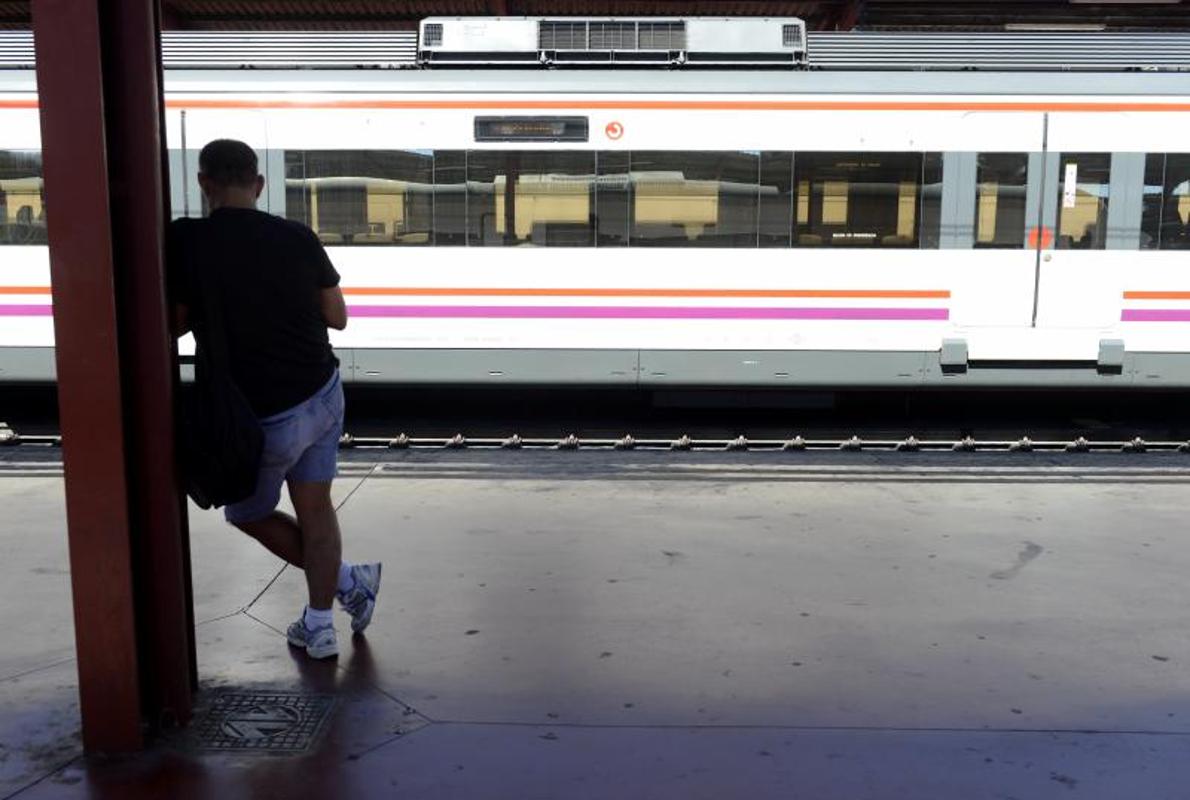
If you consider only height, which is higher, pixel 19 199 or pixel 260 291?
pixel 19 199

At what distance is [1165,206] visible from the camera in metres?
8.45

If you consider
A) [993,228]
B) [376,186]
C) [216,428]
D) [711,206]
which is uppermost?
[376,186]

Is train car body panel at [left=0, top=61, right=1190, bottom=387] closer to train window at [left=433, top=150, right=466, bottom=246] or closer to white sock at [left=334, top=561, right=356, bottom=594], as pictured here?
train window at [left=433, top=150, right=466, bottom=246]

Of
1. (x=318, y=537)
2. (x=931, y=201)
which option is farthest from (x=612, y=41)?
(x=318, y=537)

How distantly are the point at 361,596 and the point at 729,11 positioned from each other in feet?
41.6

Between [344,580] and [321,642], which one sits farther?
[344,580]

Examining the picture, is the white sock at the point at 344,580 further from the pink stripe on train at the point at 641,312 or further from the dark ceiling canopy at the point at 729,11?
the dark ceiling canopy at the point at 729,11

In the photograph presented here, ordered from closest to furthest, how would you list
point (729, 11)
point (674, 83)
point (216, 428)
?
point (216, 428) < point (674, 83) < point (729, 11)

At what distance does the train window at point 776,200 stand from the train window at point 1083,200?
6.99 feet

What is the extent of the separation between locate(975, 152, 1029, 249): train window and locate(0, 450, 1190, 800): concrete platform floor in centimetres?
293

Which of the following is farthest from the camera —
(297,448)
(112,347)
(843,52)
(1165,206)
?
(843,52)

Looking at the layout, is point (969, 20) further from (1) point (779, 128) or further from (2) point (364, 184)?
(2) point (364, 184)

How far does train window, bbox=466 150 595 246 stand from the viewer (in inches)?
331

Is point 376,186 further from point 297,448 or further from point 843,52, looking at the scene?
point 297,448
